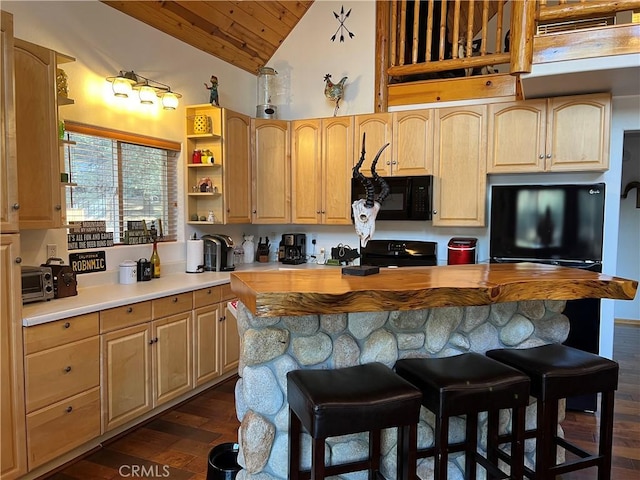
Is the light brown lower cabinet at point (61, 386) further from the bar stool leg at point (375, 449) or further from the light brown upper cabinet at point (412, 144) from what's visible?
the light brown upper cabinet at point (412, 144)

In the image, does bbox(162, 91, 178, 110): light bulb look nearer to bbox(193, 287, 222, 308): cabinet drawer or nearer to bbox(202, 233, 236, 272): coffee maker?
bbox(202, 233, 236, 272): coffee maker

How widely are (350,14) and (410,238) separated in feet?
7.67

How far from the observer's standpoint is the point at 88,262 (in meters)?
3.25

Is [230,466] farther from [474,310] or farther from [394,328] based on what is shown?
[474,310]

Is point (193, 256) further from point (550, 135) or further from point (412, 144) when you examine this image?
point (550, 135)

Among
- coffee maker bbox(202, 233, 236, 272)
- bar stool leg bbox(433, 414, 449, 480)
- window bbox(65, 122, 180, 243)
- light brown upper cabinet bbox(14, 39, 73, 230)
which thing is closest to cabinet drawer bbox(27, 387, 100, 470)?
light brown upper cabinet bbox(14, 39, 73, 230)

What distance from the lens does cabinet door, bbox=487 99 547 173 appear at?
3631 mm

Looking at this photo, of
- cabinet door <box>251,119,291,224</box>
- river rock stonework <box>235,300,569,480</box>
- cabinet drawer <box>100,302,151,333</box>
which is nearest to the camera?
river rock stonework <box>235,300,569,480</box>

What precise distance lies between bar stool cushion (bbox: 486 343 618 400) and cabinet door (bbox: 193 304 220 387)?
2.27 meters

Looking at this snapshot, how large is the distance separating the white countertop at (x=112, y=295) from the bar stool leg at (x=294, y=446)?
4.77 ft

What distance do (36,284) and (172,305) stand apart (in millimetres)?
875

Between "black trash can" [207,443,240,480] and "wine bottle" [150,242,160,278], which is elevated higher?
"wine bottle" [150,242,160,278]

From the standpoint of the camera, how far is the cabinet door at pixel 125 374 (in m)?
2.73

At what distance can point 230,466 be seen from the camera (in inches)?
84.8
